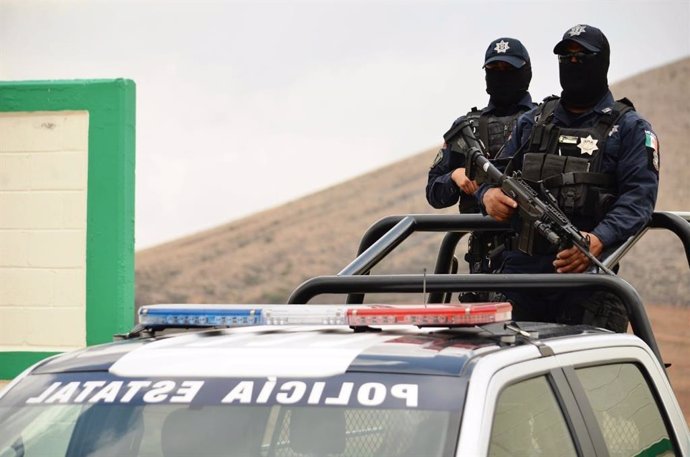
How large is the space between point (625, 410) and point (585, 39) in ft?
7.63

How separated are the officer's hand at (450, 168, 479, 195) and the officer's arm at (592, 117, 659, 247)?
1154mm

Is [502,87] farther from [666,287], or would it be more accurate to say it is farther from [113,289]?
[666,287]

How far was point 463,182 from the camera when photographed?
21.8ft

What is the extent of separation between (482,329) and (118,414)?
849 millimetres

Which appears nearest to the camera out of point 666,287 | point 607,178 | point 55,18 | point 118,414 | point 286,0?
point 118,414

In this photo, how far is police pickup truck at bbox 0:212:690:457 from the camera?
3.11 metres

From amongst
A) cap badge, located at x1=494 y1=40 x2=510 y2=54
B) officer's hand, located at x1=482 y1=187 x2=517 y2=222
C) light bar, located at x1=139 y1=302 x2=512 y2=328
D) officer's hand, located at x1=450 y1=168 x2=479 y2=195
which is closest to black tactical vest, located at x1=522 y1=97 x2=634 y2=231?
officer's hand, located at x1=482 y1=187 x2=517 y2=222

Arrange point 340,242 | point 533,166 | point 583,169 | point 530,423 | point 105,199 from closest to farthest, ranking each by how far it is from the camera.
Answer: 1. point 530,423
2. point 583,169
3. point 533,166
4. point 105,199
5. point 340,242

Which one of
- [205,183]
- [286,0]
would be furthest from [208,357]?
[286,0]

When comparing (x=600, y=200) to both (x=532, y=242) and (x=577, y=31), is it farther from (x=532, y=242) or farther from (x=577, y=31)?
(x=577, y=31)

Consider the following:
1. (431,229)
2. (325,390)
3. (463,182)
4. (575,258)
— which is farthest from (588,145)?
(325,390)

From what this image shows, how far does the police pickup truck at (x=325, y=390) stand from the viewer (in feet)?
10.2

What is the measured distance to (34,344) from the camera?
1002 cm

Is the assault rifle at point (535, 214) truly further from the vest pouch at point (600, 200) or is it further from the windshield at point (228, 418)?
the windshield at point (228, 418)
